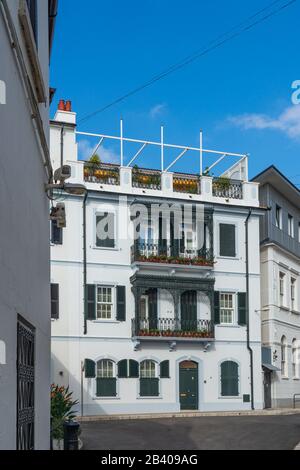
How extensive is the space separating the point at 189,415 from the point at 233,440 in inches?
453

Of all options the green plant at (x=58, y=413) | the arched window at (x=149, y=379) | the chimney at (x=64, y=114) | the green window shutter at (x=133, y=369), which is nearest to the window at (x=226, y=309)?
the arched window at (x=149, y=379)

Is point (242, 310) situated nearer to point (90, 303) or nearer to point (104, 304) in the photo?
point (104, 304)

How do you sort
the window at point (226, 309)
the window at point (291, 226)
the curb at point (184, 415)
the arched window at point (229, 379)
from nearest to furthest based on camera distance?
the curb at point (184, 415) < the arched window at point (229, 379) < the window at point (226, 309) < the window at point (291, 226)

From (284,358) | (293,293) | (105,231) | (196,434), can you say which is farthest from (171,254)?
(196,434)

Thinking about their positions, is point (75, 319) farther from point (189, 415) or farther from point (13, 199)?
point (13, 199)

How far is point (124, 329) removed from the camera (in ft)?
108

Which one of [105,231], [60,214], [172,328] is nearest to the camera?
[60,214]

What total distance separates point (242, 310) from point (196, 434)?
43.3ft

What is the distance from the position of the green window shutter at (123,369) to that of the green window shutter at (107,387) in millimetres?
374

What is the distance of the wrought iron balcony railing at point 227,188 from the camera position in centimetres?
3616

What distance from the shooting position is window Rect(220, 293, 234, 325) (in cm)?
3516

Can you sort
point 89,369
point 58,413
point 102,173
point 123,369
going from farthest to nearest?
point 102,173 < point 123,369 < point 89,369 < point 58,413

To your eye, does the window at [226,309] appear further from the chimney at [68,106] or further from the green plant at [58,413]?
the green plant at [58,413]

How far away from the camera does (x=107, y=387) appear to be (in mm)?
32031
